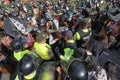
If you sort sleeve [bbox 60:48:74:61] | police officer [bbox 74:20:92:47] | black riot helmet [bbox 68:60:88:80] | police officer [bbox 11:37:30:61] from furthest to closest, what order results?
police officer [bbox 74:20:92:47], police officer [bbox 11:37:30:61], sleeve [bbox 60:48:74:61], black riot helmet [bbox 68:60:88:80]

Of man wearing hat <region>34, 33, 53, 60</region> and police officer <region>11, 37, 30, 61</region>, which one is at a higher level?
police officer <region>11, 37, 30, 61</region>

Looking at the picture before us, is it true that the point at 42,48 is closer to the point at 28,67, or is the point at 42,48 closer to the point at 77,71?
the point at 28,67

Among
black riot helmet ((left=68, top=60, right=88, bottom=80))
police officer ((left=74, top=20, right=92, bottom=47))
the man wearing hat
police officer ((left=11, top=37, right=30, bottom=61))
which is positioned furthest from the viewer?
police officer ((left=74, top=20, right=92, bottom=47))

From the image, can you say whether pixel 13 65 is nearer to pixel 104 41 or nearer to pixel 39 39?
pixel 39 39

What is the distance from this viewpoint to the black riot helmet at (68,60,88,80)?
464 centimetres

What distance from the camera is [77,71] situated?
4652mm

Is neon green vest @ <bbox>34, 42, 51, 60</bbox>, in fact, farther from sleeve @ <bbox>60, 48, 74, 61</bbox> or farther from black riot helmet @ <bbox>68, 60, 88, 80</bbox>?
black riot helmet @ <bbox>68, 60, 88, 80</bbox>

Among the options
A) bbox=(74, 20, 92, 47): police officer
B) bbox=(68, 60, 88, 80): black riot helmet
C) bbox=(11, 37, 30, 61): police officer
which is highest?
bbox=(68, 60, 88, 80): black riot helmet

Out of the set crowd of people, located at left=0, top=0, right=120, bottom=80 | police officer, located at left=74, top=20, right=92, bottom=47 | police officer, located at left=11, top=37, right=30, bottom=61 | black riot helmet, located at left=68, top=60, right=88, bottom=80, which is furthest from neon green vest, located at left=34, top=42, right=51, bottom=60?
black riot helmet, located at left=68, top=60, right=88, bottom=80

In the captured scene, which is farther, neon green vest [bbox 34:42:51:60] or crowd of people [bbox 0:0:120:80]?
neon green vest [bbox 34:42:51:60]

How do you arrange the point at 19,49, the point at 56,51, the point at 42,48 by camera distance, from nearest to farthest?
→ the point at 56,51
the point at 19,49
the point at 42,48

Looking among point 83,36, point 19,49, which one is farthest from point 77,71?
point 83,36

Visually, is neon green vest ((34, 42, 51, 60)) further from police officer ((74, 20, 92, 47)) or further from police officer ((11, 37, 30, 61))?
police officer ((74, 20, 92, 47))

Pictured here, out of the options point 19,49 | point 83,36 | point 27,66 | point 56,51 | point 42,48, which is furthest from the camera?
point 83,36
